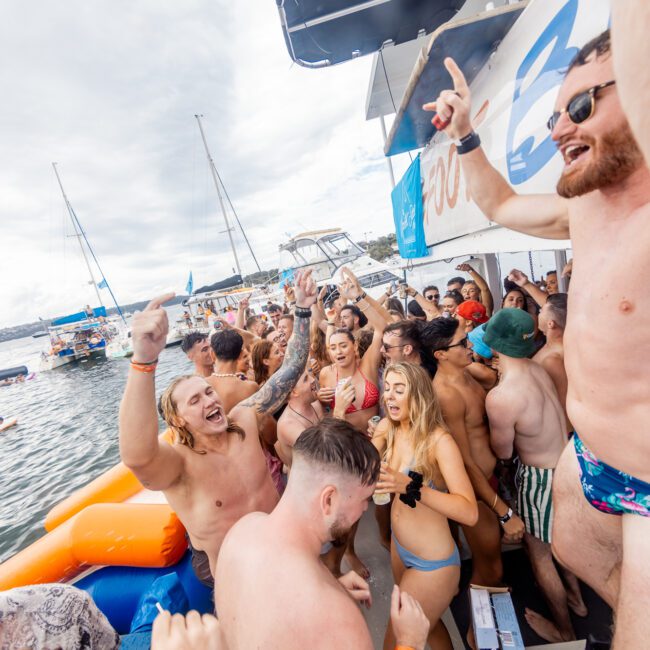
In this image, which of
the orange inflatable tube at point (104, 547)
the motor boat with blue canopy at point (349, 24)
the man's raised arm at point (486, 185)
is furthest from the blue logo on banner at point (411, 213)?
the orange inflatable tube at point (104, 547)

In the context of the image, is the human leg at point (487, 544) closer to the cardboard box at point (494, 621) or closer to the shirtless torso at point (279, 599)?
the cardboard box at point (494, 621)

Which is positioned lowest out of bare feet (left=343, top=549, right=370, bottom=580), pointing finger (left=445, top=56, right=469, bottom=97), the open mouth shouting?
bare feet (left=343, top=549, right=370, bottom=580)

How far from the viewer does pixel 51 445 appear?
11156 millimetres

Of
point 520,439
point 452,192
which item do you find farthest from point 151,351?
point 452,192

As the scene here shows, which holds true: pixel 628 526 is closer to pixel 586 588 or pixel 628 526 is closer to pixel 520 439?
pixel 520 439

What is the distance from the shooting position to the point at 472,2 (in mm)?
4188

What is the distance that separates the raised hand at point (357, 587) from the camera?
4.54 feet

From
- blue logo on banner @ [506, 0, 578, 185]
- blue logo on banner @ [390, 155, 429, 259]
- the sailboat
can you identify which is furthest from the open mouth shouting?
the sailboat

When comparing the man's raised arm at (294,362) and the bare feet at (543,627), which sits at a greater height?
the man's raised arm at (294,362)

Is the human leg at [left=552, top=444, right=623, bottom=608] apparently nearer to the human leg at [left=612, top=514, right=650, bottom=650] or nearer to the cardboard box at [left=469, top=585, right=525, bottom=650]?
the human leg at [left=612, top=514, right=650, bottom=650]

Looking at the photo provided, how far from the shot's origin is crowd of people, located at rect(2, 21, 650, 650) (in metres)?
1.01

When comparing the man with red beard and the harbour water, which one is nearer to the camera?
the man with red beard

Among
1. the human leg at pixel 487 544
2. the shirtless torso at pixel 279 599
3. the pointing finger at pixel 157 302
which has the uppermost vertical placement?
the pointing finger at pixel 157 302

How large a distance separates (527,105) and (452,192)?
1.78 metres
